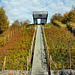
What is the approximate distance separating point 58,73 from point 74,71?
54.7 inches

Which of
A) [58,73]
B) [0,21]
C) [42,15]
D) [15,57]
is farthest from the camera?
[42,15]

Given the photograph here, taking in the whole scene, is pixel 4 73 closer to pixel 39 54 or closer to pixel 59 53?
pixel 39 54

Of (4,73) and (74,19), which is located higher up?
(74,19)

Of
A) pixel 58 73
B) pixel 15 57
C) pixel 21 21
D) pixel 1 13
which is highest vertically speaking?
pixel 21 21

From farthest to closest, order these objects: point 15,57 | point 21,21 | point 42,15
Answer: point 21,21
point 42,15
point 15,57

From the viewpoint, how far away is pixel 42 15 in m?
32.7

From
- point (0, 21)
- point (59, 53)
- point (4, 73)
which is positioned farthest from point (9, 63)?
point (0, 21)

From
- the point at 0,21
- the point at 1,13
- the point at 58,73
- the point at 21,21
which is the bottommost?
the point at 58,73

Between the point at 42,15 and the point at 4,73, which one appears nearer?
the point at 4,73

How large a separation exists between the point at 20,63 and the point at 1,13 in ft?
72.4

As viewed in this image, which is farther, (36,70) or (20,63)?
(20,63)

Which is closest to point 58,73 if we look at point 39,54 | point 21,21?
point 39,54

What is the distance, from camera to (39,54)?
1135 centimetres

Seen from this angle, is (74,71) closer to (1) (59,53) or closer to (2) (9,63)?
(1) (59,53)
